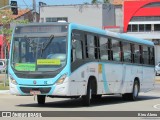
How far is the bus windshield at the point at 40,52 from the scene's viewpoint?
17.7 metres

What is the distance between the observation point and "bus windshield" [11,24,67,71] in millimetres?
17719

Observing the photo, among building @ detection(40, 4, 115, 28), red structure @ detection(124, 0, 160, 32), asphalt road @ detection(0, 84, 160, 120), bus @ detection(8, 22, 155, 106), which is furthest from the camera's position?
building @ detection(40, 4, 115, 28)

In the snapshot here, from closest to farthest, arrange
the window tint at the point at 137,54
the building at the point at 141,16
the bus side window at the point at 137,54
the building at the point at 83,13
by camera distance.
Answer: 1. the window tint at the point at 137,54
2. the bus side window at the point at 137,54
3. the building at the point at 141,16
4. the building at the point at 83,13

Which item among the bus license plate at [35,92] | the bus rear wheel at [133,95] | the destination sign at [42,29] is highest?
the destination sign at [42,29]

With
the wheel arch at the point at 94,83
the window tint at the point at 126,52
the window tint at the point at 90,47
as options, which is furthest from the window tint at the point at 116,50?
the wheel arch at the point at 94,83

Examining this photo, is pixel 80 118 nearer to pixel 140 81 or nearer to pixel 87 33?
pixel 87 33

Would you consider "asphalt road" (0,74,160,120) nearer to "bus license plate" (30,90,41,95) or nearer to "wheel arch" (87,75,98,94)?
"bus license plate" (30,90,41,95)

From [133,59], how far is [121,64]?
185cm

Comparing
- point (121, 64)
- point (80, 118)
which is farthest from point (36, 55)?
point (121, 64)

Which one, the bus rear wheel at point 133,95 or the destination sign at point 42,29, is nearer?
the destination sign at point 42,29

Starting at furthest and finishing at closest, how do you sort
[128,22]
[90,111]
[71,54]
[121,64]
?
1. [128,22]
2. [121,64]
3. [71,54]
4. [90,111]

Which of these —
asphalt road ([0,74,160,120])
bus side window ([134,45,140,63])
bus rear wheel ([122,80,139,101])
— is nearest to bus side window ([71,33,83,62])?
asphalt road ([0,74,160,120])

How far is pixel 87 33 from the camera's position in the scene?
63.2 ft

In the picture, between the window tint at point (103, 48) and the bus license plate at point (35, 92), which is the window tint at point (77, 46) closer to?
the bus license plate at point (35, 92)
